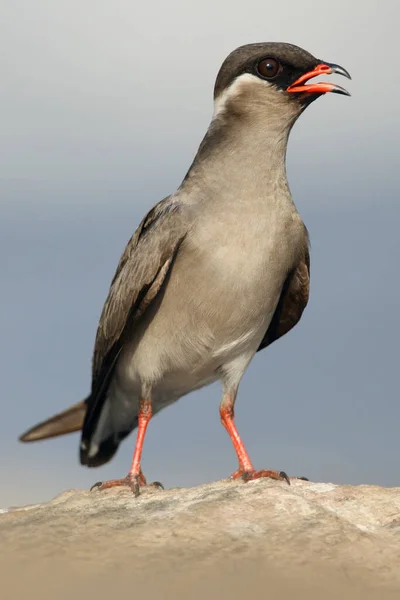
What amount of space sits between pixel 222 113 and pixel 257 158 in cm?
73

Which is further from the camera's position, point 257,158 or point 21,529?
point 257,158

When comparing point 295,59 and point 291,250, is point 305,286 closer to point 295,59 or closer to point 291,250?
point 291,250

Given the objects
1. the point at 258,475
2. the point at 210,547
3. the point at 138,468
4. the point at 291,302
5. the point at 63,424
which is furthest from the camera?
the point at 63,424

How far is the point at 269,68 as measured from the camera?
34.6 feet

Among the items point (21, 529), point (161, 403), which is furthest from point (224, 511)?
point (161, 403)

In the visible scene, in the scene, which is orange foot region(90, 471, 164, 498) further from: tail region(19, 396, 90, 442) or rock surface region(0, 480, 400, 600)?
tail region(19, 396, 90, 442)

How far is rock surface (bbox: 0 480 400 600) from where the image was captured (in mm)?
6332

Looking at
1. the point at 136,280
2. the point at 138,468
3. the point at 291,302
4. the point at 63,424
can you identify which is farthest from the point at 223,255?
the point at 63,424

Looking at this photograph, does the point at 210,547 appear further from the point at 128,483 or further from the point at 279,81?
the point at 279,81

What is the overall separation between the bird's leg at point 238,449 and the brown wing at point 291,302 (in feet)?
3.66

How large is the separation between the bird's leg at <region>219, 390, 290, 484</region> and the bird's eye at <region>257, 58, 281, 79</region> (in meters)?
3.31

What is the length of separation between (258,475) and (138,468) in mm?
1242

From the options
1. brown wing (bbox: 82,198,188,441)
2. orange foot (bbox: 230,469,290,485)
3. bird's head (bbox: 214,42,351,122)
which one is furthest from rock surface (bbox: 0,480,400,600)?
bird's head (bbox: 214,42,351,122)

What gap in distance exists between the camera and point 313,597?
6.14 m
